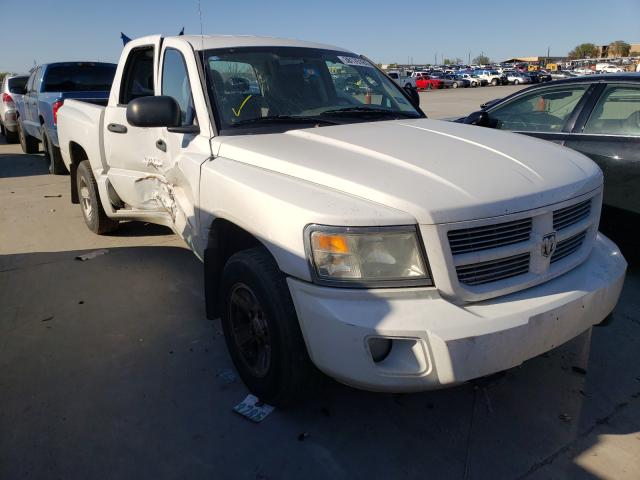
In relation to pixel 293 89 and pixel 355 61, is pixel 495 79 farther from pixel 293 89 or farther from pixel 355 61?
pixel 293 89

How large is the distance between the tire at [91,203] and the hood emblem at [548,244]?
413 centimetres

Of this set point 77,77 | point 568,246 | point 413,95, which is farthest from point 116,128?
point 77,77

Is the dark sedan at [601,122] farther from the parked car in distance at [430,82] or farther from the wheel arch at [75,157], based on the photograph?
the parked car in distance at [430,82]

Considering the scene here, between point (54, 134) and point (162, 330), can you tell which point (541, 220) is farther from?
point (54, 134)

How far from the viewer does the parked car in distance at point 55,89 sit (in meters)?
8.35

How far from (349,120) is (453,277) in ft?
5.28

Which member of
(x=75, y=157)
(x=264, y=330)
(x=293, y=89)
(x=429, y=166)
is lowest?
(x=264, y=330)

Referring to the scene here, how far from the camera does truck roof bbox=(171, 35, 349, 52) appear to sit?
3.51 metres

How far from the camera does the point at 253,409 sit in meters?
2.71

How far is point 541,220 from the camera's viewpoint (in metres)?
2.33

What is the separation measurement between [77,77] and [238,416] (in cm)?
855

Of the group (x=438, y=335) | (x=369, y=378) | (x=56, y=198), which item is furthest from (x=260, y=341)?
(x=56, y=198)

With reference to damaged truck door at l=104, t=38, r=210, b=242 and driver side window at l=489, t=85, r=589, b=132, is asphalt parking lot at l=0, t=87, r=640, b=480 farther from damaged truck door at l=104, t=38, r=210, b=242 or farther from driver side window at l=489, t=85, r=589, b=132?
driver side window at l=489, t=85, r=589, b=132

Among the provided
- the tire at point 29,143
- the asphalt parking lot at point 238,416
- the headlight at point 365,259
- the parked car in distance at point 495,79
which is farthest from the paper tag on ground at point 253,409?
the parked car in distance at point 495,79
